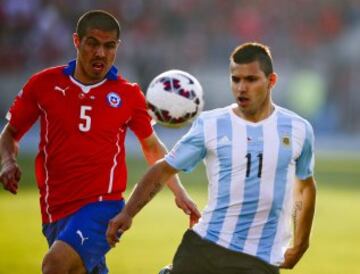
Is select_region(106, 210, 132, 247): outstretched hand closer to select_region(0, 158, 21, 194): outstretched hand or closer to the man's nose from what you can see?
select_region(0, 158, 21, 194): outstretched hand

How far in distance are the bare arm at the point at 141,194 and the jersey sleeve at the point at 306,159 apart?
694mm

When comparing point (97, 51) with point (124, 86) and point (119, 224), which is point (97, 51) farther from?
point (119, 224)

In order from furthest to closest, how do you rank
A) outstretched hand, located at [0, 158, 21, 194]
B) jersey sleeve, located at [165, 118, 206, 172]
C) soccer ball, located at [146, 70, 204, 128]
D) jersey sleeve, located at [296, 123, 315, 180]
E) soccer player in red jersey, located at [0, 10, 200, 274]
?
soccer ball, located at [146, 70, 204, 128], soccer player in red jersey, located at [0, 10, 200, 274], outstretched hand, located at [0, 158, 21, 194], jersey sleeve, located at [296, 123, 315, 180], jersey sleeve, located at [165, 118, 206, 172]

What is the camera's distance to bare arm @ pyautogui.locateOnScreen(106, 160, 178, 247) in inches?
220

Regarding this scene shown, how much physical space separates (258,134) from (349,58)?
18.5 metres

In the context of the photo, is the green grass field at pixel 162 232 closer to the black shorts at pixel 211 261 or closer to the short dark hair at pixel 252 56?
the black shorts at pixel 211 261

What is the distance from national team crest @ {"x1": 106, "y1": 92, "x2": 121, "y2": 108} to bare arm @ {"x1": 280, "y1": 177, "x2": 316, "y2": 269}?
1472 millimetres

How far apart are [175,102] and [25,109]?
1037mm

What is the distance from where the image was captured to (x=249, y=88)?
553cm

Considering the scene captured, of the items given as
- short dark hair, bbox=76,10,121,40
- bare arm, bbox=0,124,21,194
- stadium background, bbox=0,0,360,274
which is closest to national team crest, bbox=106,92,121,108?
short dark hair, bbox=76,10,121,40

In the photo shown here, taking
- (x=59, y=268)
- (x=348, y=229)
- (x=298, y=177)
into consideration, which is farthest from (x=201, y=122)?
(x=348, y=229)

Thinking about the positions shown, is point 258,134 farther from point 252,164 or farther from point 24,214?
point 24,214

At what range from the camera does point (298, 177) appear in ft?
18.8

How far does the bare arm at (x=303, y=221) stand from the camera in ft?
18.9
